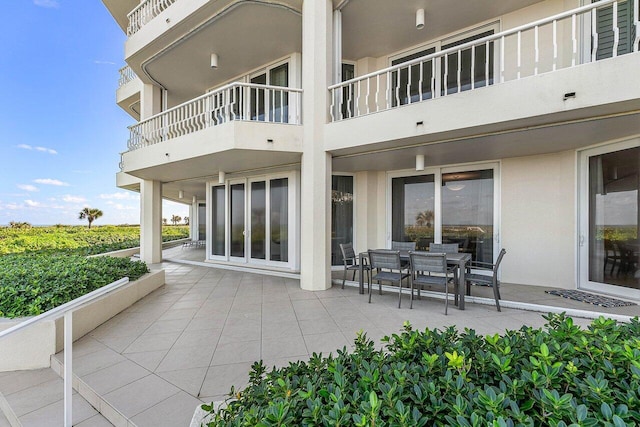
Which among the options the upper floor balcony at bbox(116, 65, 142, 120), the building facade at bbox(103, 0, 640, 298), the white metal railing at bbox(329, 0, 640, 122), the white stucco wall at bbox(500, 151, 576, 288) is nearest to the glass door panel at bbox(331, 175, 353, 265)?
the building facade at bbox(103, 0, 640, 298)

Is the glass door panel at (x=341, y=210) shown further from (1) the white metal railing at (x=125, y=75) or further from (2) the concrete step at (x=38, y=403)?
(1) the white metal railing at (x=125, y=75)

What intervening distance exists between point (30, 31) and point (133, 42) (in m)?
13.9

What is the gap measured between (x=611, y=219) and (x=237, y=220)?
8735 mm

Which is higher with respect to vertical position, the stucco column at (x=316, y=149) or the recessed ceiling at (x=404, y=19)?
the recessed ceiling at (x=404, y=19)

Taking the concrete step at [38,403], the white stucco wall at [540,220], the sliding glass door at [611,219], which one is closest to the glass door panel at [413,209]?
the white stucco wall at [540,220]

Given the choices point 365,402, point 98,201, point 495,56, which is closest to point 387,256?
point 365,402

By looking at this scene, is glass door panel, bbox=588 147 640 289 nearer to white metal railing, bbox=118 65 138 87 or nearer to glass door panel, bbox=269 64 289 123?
glass door panel, bbox=269 64 289 123

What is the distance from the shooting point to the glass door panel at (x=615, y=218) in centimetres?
472

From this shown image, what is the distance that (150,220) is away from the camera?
9.20 metres

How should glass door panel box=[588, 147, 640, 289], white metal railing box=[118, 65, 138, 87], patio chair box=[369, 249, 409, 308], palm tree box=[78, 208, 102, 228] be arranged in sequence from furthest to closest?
palm tree box=[78, 208, 102, 228] → white metal railing box=[118, 65, 138, 87] → glass door panel box=[588, 147, 640, 289] → patio chair box=[369, 249, 409, 308]

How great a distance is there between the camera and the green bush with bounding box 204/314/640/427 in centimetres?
102

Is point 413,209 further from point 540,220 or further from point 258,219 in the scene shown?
point 258,219

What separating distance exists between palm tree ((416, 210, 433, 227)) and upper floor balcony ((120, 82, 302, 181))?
354 cm

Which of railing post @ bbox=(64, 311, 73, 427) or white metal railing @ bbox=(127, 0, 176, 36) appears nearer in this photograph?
railing post @ bbox=(64, 311, 73, 427)
